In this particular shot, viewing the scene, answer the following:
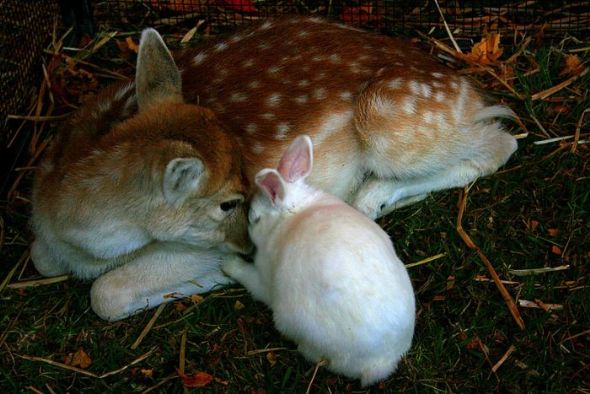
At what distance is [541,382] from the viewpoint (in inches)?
140

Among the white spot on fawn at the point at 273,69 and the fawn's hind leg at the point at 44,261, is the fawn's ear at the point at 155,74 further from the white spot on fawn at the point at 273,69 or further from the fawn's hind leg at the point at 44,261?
the fawn's hind leg at the point at 44,261

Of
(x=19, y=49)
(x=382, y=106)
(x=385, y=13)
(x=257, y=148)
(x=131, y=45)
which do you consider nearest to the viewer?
(x=257, y=148)

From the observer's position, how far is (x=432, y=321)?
3.77 metres

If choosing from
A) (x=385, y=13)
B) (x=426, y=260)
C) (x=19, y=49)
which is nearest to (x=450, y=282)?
(x=426, y=260)

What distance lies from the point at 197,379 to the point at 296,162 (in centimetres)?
99

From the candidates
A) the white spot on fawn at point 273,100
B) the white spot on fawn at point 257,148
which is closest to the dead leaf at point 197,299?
the white spot on fawn at point 257,148

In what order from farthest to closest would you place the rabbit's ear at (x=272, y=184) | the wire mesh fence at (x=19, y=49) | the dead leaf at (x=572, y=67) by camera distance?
the dead leaf at (x=572, y=67) < the wire mesh fence at (x=19, y=49) < the rabbit's ear at (x=272, y=184)

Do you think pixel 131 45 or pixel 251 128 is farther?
pixel 131 45

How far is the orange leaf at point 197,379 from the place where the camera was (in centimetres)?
356

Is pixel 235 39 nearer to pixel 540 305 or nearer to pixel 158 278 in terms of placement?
pixel 158 278

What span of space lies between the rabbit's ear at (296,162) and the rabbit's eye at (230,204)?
0.23 metres

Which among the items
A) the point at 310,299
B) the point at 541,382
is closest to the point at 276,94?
the point at 310,299

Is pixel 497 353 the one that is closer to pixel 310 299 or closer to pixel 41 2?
pixel 310 299

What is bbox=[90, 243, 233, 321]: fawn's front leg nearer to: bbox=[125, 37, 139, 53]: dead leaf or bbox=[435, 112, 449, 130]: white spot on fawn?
bbox=[435, 112, 449, 130]: white spot on fawn
